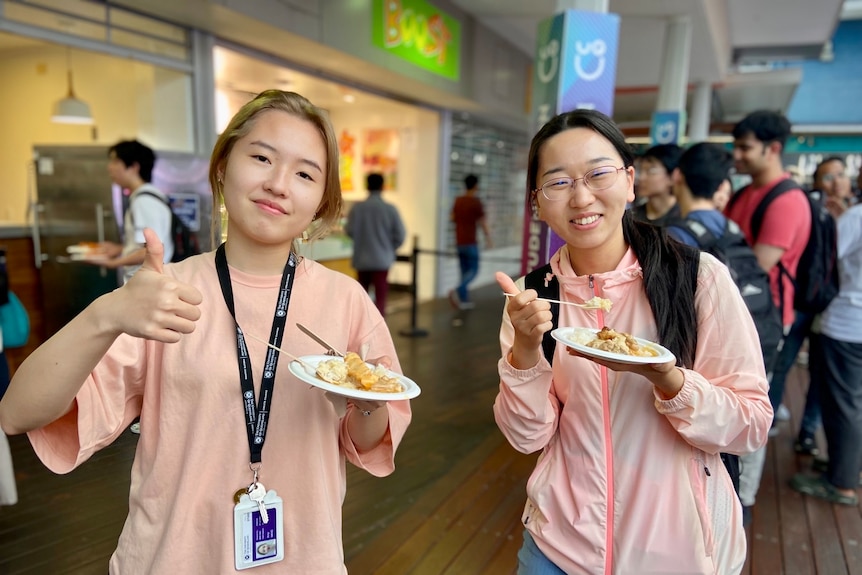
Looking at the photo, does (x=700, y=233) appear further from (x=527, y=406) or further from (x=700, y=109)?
(x=700, y=109)

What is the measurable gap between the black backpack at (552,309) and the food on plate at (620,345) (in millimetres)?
199

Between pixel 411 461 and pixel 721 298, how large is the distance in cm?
272

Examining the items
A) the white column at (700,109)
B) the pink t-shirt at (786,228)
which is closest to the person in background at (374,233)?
the pink t-shirt at (786,228)

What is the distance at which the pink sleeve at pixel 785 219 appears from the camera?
284 cm

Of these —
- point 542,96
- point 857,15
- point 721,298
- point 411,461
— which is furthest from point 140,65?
point 857,15

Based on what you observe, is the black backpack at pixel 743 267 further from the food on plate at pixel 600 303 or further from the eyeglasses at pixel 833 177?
the eyeglasses at pixel 833 177

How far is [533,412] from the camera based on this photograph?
4.23ft

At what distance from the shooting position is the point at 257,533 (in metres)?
1.10

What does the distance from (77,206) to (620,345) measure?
4992 millimetres

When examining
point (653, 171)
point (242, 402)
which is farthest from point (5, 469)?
point (653, 171)

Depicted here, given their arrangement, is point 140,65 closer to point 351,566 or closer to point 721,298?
point 351,566

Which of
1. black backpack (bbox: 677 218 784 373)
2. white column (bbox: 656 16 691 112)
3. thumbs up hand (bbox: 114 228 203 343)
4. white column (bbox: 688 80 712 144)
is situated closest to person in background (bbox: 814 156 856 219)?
white column (bbox: 656 16 691 112)

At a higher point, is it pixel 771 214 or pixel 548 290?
pixel 771 214

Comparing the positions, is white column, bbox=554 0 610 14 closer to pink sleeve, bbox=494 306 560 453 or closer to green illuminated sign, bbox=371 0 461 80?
pink sleeve, bbox=494 306 560 453
